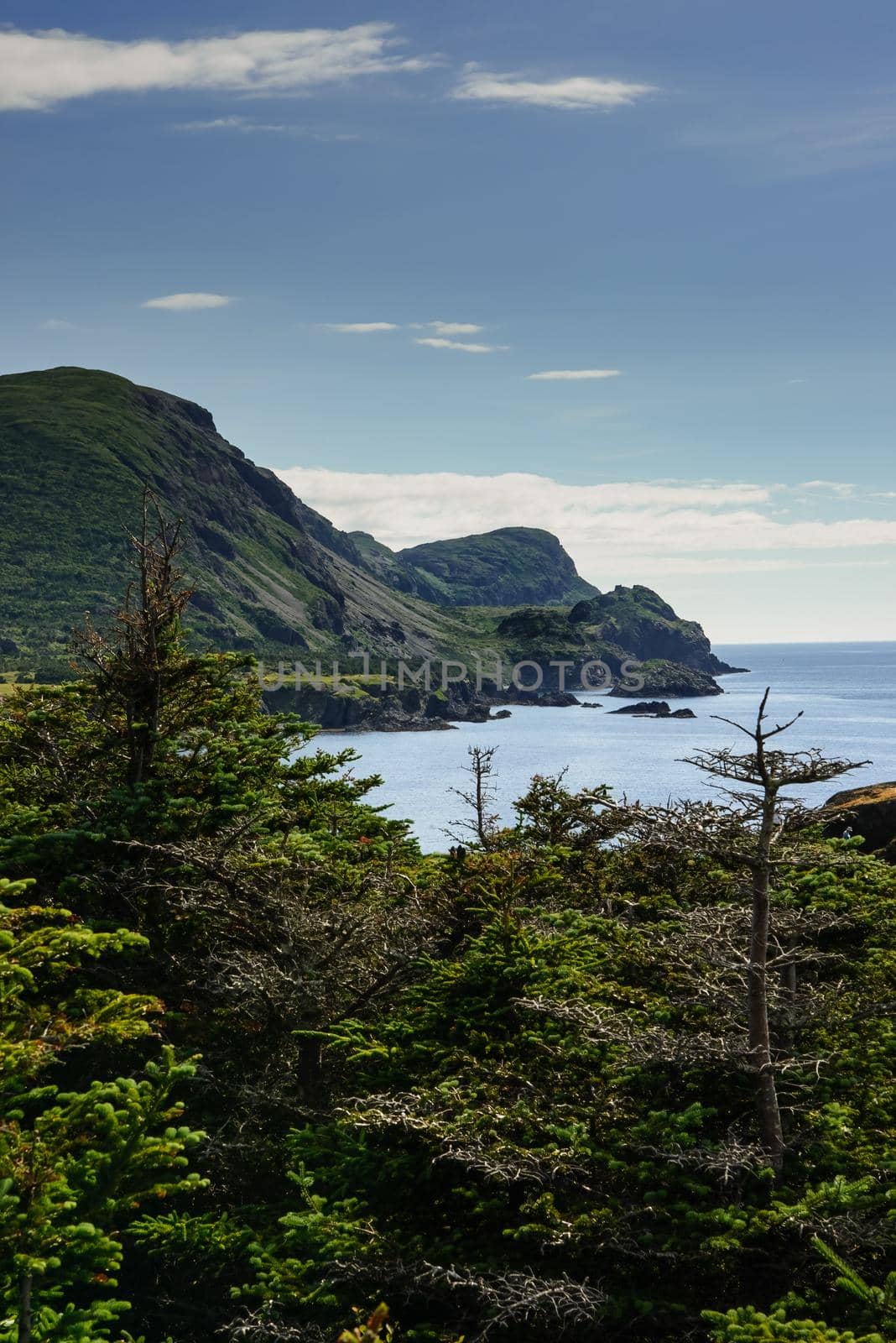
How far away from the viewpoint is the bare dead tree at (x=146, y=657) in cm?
1347

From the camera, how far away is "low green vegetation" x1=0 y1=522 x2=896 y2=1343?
7.49 metres

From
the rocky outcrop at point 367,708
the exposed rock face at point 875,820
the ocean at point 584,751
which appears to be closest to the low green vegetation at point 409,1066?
the exposed rock face at point 875,820

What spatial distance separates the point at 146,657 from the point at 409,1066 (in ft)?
21.3

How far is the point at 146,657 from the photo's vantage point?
13500 mm

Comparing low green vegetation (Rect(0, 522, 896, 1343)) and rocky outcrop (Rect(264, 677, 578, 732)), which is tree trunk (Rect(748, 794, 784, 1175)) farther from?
rocky outcrop (Rect(264, 677, 578, 732))

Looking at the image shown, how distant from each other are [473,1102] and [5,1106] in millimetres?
4046

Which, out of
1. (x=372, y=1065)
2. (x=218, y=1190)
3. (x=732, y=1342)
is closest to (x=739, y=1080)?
(x=732, y=1342)

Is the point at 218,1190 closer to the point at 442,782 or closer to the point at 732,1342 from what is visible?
the point at 732,1342

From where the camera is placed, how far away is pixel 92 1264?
291 inches

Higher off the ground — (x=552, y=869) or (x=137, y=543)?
(x=137, y=543)

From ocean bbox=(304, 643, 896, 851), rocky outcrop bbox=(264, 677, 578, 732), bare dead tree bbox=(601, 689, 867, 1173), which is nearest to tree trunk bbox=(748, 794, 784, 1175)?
bare dead tree bbox=(601, 689, 867, 1173)

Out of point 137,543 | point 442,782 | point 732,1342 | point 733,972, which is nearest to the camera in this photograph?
point 732,1342

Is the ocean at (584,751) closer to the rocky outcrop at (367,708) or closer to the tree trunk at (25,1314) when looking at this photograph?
the rocky outcrop at (367,708)

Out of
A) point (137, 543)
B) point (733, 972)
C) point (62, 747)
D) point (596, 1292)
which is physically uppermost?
point (137, 543)
